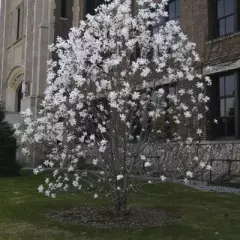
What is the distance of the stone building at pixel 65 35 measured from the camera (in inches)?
679

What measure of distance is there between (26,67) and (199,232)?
25604 millimetres

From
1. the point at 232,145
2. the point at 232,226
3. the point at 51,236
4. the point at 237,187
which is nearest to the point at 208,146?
the point at 232,145

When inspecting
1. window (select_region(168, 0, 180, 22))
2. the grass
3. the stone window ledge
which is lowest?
the grass

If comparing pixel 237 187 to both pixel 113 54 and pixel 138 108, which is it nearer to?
pixel 138 108

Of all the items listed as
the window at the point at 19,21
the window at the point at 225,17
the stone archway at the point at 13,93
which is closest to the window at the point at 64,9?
the window at the point at 19,21

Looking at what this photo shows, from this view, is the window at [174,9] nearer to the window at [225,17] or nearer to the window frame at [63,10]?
the window at [225,17]

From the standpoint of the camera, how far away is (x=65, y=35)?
30.5 metres

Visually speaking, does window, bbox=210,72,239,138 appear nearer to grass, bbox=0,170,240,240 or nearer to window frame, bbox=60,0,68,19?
grass, bbox=0,170,240,240

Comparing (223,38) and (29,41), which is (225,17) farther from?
(29,41)

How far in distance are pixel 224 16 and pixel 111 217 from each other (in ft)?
37.2

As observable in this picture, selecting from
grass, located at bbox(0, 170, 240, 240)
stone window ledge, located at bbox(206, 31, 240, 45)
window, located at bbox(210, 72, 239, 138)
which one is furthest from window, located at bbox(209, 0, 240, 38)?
grass, located at bbox(0, 170, 240, 240)

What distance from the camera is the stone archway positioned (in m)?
36.5

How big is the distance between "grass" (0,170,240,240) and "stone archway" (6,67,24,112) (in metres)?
22.8

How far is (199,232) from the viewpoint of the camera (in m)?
8.08
